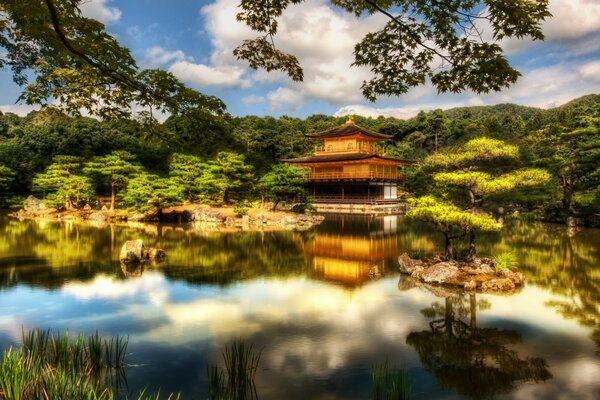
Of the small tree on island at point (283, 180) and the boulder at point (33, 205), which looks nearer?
the small tree on island at point (283, 180)

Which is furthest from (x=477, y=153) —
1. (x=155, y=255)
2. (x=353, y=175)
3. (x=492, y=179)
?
(x=353, y=175)

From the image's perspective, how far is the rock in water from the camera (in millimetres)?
14258

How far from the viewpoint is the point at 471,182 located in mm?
12891

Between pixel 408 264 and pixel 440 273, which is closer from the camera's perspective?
pixel 440 273

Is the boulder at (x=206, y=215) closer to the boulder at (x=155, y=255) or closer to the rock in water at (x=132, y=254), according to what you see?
the boulder at (x=155, y=255)

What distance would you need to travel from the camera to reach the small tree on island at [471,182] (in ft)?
39.2

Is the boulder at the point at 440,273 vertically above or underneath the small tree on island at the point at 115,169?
underneath

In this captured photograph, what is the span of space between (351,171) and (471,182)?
2437 centimetres

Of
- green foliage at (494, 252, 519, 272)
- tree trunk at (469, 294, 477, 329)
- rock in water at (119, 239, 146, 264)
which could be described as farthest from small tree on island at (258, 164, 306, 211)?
tree trunk at (469, 294, 477, 329)

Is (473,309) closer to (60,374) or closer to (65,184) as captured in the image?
(60,374)

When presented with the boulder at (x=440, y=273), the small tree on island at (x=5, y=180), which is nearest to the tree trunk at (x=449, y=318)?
the boulder at (x=440, y=273)

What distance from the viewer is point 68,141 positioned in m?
39.9

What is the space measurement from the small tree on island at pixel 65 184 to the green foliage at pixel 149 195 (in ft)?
17.2

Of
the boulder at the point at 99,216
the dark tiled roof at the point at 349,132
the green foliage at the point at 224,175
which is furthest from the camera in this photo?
the dark tiled roof at the point at 349,132
